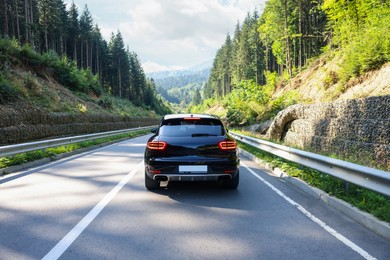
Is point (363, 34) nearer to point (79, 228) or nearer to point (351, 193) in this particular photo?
point (351, 193)

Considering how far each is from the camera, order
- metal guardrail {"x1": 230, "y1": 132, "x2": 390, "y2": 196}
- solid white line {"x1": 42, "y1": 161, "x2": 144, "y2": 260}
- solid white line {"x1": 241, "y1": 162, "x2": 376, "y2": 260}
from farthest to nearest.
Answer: metal guardrail {"x1": 230, "y1": 132, "x2": 390, "y2": 196}
solid white line {"x1": 241, "y1": 162, "x2": 376, "y2": 260}
solid white line {"x1": 42, "y1": 161, "x2": 144, "y2": 260}

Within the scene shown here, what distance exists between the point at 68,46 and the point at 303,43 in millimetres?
51922

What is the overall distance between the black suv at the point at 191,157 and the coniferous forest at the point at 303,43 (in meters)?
13.9

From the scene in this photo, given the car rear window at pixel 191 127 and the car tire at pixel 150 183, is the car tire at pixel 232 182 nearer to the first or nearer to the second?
the car rear window at pixel 191 127

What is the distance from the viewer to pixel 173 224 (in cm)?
450

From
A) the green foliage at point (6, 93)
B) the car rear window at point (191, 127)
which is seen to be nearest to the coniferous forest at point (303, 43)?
the car rear window at point (191, 127)

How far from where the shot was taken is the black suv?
19.8 ft

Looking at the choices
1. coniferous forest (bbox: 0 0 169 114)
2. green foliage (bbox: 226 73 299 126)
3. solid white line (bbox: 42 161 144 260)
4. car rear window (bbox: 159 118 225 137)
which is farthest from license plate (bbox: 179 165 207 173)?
coniferous forest (bbox: 0 0 169 114)

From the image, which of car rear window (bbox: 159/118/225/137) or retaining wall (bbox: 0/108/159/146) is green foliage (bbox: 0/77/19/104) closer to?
retaining wall (bbox: 0/108/159/146)

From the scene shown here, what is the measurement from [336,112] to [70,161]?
917 cm

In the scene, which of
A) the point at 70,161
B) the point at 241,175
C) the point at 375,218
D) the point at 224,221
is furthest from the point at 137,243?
the point at 70,161

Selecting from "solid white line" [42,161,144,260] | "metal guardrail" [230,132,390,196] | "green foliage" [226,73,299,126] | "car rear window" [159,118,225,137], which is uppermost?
"green foliage" [226,73,299,126]

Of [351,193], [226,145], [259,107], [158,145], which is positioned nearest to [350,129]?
[351,193]

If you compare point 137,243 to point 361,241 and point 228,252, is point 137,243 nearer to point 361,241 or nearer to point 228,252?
point 228,252
